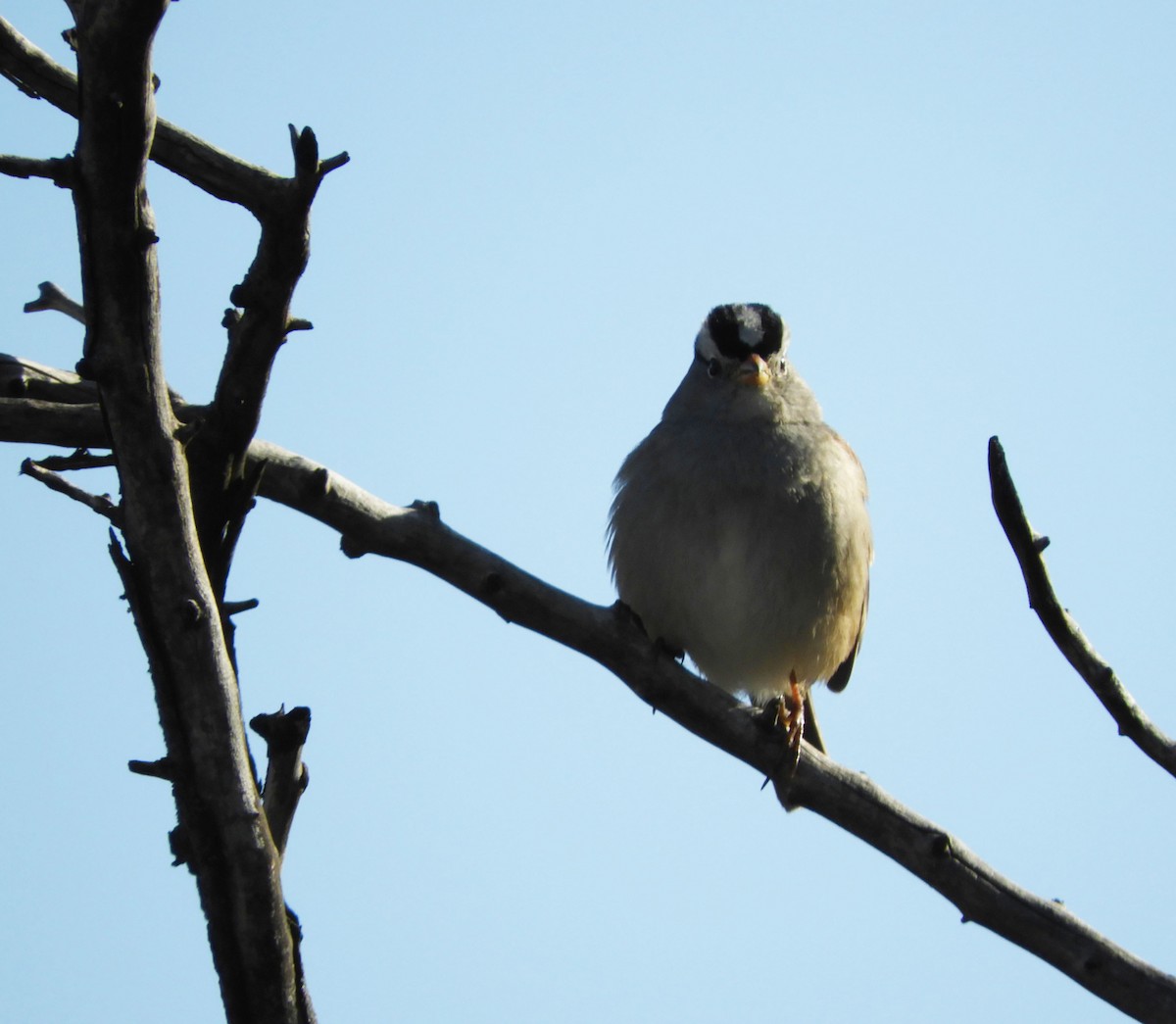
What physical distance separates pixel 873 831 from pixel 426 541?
1777 mm

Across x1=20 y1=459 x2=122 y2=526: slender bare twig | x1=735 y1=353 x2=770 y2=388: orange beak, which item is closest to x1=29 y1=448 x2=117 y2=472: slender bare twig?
x1=20 y1=459 x2=122 y2=526: slender bare twig

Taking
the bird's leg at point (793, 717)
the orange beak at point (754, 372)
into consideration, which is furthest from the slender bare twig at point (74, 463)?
the orange beak at point (754, 372)

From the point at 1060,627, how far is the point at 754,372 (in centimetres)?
259

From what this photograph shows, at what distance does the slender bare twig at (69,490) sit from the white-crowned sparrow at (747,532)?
2893 millimetres

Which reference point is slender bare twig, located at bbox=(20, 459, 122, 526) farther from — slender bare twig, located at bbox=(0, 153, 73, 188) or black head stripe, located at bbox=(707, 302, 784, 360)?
black head stripe, located at bbox=(707, 302, 784, 360)

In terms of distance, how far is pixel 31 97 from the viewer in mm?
3762

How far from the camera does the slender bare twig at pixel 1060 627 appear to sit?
3627 mm

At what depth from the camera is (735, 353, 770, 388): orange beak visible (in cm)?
614

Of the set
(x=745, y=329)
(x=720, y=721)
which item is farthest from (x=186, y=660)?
(x=745, y=329)

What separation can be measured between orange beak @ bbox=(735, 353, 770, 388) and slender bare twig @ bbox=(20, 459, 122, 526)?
11.5 ft

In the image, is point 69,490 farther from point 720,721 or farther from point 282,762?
point 720,721

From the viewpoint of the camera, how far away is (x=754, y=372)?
616cm

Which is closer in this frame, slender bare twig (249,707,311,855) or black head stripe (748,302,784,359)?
slender bare twig (249,707,311,855)

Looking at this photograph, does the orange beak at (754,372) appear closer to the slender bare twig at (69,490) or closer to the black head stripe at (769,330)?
the black head stripe at (769,330)
